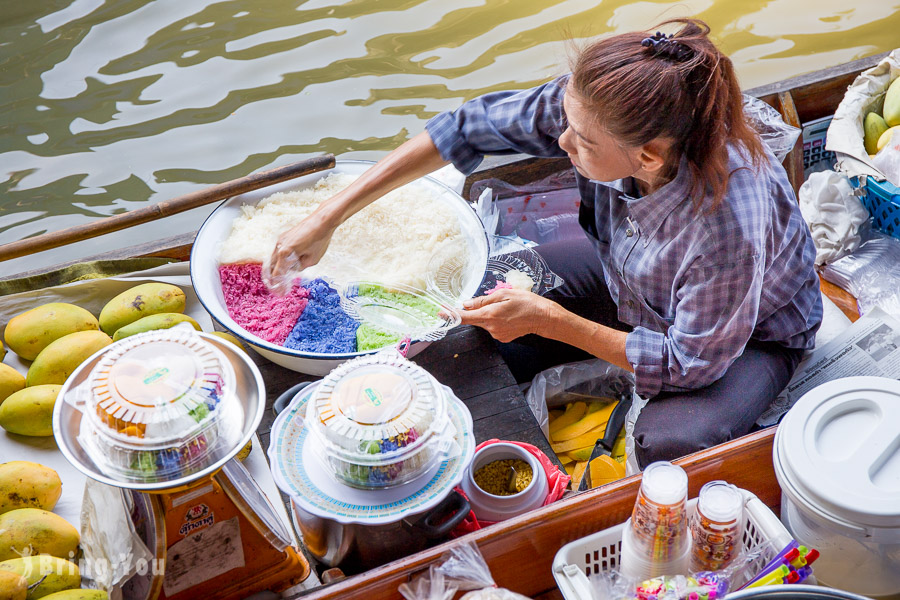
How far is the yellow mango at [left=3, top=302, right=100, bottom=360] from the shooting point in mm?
1643

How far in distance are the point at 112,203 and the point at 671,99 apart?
7.34 feet

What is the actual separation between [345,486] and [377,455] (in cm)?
10

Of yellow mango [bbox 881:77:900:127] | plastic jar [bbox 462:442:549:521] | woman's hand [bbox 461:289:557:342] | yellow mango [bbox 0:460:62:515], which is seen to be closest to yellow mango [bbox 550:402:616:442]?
woman's hand [bbox 461:289:557:342]

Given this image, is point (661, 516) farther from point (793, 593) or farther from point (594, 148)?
point (594, 148)

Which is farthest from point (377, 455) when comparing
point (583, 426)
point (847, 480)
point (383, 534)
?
point (583, 426)

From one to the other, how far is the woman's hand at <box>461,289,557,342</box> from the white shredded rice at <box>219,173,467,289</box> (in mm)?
234

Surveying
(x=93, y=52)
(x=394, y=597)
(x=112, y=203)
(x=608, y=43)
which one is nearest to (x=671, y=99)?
(x=608, y=43)

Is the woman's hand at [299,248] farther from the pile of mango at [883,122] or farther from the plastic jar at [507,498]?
the pile of mango at [883,122]

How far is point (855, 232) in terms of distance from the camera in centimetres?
215

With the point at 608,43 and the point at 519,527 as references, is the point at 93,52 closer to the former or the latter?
the point at 608,43

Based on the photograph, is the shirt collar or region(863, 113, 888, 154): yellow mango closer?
the shirt collar

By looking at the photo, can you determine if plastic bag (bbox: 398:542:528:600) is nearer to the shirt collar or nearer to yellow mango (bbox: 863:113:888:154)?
the shirt collar

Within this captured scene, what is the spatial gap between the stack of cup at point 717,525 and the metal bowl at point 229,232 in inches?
28.0

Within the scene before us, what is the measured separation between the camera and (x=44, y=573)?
1.13m
